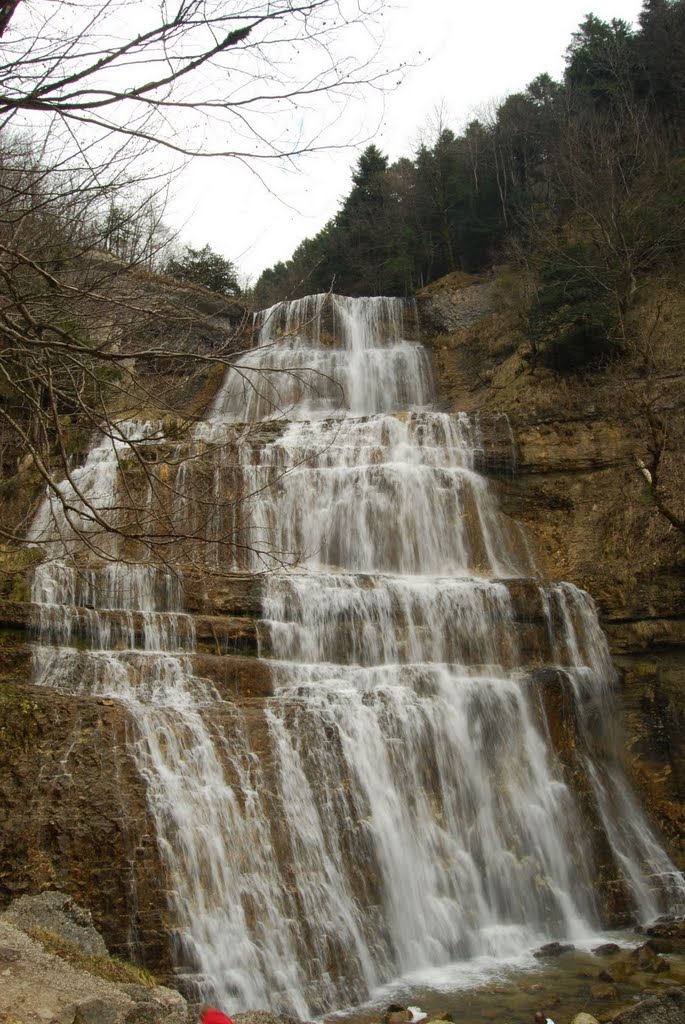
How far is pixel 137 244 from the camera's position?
5406 mm

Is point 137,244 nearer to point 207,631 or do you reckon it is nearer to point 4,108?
point 4,108

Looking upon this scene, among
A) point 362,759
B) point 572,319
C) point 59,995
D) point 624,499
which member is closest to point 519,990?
point 362,759

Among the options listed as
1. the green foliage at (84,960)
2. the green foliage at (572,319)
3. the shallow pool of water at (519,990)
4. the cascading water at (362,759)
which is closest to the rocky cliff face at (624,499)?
the green foliage at (572,319)

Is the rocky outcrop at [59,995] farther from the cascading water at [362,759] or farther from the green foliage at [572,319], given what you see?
the green foliage at [572,319]

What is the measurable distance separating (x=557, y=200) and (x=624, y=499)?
49.9ft

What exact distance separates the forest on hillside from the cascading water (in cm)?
844

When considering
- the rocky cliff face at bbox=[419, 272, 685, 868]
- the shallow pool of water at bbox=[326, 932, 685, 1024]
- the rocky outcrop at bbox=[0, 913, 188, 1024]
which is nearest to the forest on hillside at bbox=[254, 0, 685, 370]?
the rocky cliff face at bbox=[419, 272, 685, 868]

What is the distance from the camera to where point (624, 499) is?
15.6 metres

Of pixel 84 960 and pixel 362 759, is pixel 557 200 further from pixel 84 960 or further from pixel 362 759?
pixel 84 960

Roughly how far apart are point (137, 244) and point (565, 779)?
8.48 metres

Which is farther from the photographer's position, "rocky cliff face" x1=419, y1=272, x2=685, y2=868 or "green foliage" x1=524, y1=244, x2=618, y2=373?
"green foliage" x1=524, y1=244, x2=618, y2=373

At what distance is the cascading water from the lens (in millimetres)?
7852

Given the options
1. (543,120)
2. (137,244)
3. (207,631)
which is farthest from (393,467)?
(543,120)

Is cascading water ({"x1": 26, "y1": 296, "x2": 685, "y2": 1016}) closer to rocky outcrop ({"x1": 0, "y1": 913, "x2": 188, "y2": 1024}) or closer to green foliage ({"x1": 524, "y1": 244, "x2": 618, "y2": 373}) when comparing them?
rocky outcrop ({"x1": 0, "y1": 913, "x2": 188, "y2": 1024})
